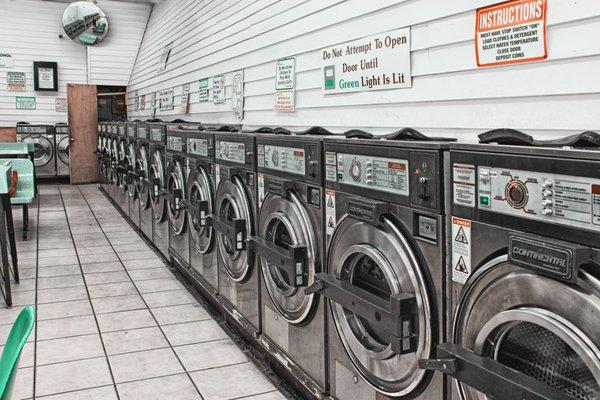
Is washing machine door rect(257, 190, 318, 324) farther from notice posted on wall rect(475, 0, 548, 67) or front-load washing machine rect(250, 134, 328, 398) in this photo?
notice posted on wall rect(475, 0, 548, 67)

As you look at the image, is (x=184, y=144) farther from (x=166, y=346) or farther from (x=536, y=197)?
(x=536, y=197)

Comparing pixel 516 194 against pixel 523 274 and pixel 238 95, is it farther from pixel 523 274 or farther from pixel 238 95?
pixel 238 95

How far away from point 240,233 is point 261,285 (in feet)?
1.21

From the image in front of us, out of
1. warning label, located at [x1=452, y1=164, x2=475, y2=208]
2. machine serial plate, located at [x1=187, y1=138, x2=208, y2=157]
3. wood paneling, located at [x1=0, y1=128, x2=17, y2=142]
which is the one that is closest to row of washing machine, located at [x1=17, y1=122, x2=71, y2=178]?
wood paneling, located at [x1=0, y1=128, x2=17, y2=142]

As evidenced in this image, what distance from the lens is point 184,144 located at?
5.07 meters

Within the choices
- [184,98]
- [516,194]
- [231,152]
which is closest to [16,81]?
[184,98]

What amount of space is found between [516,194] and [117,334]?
3.42 metres

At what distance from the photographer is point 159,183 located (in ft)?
19.9

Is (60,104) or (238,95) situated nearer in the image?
(238,95)

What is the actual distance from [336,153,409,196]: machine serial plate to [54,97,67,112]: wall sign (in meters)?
12.2

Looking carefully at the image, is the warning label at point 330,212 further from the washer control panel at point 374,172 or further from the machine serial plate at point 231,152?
the machine serial plate at point 231,152

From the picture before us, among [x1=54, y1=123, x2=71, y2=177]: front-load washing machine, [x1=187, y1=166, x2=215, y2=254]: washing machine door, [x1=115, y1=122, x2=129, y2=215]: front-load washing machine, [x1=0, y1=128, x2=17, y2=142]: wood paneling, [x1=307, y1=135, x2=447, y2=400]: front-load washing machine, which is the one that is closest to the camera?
[x1=307, y1=135, x2=447, y2=400]: front-load washing machine

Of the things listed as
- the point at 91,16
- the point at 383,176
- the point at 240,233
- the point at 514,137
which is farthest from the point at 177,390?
the point at 91,16

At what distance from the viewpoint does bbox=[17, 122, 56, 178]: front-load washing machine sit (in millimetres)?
12375
